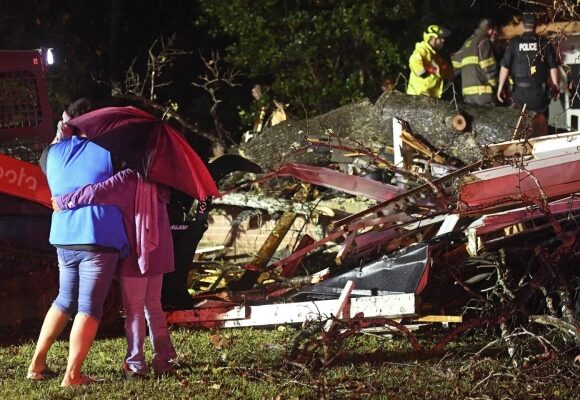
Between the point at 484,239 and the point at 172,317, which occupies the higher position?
the point at 484,239

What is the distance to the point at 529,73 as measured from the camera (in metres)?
12.9

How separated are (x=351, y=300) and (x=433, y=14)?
9474mm

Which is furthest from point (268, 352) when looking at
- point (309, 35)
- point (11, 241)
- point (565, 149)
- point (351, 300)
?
point (309, 35)

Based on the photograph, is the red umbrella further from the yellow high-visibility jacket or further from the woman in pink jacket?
the yellow high-visibility jacket

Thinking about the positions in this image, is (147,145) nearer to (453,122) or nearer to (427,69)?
(453,122)

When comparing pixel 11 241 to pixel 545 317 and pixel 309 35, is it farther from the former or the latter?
pixel 309 35

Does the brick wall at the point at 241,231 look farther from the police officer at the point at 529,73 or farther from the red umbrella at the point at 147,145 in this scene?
the red umbrella at the point at 147,145

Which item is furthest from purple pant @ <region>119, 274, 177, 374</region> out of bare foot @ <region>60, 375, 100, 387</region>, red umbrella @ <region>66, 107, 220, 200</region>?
red umbrella @ <region>66, 107, 220, 200</region>

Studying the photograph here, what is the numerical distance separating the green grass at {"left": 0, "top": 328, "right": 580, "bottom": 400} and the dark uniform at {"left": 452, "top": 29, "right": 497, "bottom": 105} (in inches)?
255

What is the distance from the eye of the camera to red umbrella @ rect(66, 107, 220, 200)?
6508mm

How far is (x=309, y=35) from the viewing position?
53.1ft

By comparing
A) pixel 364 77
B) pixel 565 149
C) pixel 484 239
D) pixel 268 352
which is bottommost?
pixel 268 352

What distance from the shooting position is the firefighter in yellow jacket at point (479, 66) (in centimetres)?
1369

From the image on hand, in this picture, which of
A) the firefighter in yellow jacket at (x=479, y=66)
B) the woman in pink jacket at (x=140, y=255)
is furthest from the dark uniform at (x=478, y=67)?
the woman in pink jacket at (x=140, y=255)
